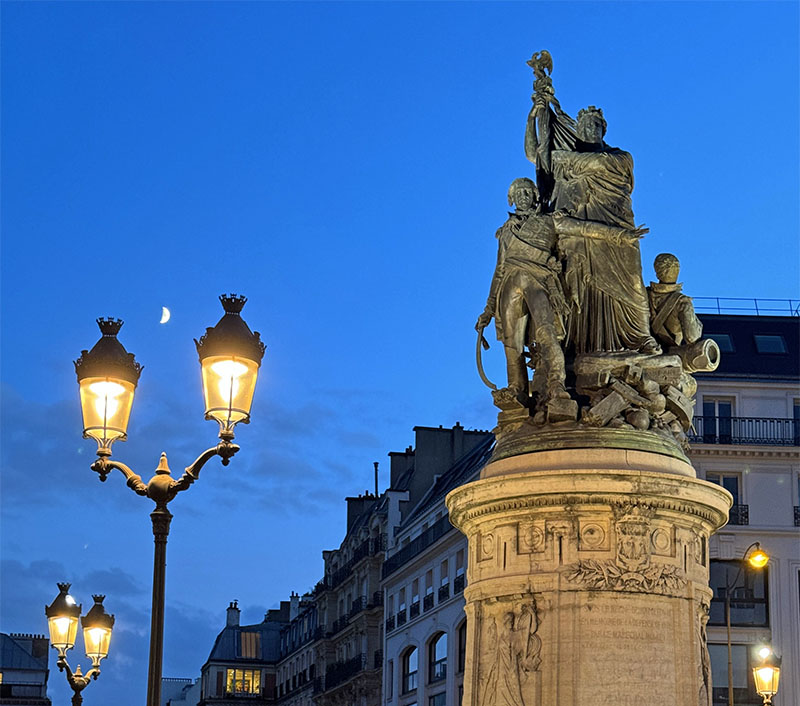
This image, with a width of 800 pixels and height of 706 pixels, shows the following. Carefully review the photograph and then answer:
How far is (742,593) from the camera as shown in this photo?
49875 millimetres

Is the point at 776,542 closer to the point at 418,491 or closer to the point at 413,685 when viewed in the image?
the point at 413,685

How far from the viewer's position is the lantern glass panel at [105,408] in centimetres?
1344

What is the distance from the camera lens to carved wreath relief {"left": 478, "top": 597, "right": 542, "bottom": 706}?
14.5m

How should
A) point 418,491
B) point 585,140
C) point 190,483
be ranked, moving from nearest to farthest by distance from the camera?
point 190,483, point 585,140, point 418,491

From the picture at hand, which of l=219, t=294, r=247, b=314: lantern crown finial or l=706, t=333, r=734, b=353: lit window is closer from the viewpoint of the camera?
l=219, t=294, r=247, b=314: lantern crown finial

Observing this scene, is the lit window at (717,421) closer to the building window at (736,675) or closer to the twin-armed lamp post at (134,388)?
the building window at (736,675)

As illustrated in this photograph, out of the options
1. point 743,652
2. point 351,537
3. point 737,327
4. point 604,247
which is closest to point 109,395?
point 604,247

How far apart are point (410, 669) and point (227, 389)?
184 feet

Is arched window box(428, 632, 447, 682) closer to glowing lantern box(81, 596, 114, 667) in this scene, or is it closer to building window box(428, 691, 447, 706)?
building window box(428, 691, 447, 706)

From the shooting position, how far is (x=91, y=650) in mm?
26422

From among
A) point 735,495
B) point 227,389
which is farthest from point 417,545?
point 227,389

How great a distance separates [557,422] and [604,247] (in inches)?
79.2

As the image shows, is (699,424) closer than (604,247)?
No

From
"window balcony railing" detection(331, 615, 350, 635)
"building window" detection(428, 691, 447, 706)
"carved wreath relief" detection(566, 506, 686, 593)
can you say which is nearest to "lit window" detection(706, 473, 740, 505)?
"building window" detection(428, 691, 447, 706)
